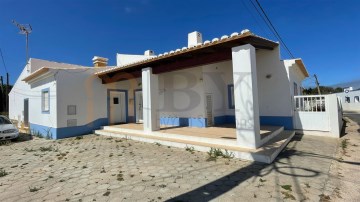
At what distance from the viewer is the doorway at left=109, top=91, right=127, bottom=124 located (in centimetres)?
1276

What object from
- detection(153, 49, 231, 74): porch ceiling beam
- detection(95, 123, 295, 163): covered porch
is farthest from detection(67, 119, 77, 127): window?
detection(153, 49, 231, 74): porch ceiling beam

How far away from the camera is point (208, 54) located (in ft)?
23.7

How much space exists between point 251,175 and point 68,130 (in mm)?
9632

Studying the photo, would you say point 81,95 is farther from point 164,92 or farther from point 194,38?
point 194,38

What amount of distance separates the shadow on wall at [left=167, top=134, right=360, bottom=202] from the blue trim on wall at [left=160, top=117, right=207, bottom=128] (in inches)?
177

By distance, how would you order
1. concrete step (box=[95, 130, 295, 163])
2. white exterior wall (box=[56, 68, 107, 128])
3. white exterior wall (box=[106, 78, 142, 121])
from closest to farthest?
concrete step (box=[95, 130, 295, 163]) < white exterior wall (box=[56, 68, 107, 128]) < white exterior wall (box=[106, 78, 142, 121])

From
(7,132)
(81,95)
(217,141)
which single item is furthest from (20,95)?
(217,141)

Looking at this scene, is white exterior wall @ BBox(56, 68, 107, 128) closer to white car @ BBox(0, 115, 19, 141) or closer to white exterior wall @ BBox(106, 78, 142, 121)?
white exterior wall @ BBox(106, 78, 142, 121)

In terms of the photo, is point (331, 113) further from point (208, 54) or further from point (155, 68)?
point (155, 68)

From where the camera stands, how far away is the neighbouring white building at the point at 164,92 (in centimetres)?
913

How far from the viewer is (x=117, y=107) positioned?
1309cm

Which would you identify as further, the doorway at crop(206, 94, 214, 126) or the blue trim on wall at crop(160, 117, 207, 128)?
the doorway at crop(206, 94, 214, 126)

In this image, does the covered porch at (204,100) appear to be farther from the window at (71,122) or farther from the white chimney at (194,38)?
the white chimney at (194,38)

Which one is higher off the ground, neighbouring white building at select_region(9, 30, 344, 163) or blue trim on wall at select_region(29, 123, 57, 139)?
neighbouring white building at select_region(9, 30, 344, 163)
